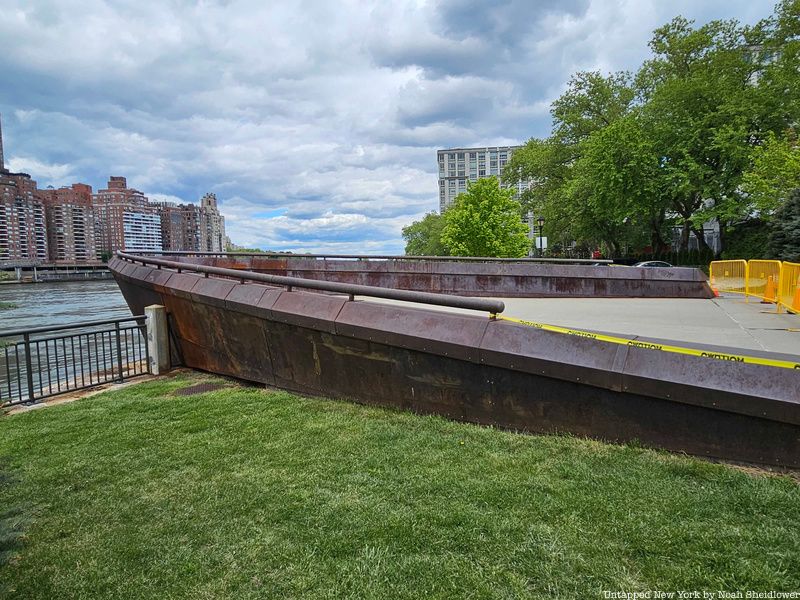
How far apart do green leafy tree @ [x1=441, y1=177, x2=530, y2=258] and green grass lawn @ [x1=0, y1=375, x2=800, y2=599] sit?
115 ft

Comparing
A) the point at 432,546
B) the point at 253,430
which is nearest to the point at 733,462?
the point at 432,546

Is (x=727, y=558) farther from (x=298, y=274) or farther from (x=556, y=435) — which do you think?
(x=298, y=274)

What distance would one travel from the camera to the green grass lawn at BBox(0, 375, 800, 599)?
261 cm

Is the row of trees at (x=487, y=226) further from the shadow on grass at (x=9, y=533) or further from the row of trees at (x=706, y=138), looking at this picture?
the shadow on grass at (x=9, y=533)

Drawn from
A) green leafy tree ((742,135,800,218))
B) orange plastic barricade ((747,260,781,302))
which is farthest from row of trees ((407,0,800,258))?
orange plastic barricade ((747,260,781,302))

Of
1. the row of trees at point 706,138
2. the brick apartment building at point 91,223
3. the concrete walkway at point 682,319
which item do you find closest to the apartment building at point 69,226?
the brick apartment building at point 91,223

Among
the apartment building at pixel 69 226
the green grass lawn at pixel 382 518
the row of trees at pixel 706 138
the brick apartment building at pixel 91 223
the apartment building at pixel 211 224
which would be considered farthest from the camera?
the apartment building at pixel 211 224

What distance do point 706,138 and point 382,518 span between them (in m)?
37.3

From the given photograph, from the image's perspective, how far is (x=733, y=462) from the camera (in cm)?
382

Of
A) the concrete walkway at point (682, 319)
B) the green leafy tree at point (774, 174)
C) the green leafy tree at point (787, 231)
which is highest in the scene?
the green leafy tree at point (774, 174)

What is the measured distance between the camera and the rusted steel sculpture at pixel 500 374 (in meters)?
3.75

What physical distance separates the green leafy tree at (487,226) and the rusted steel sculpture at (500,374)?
109ft

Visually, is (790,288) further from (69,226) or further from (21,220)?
(69,226)

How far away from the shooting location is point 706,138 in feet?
103
